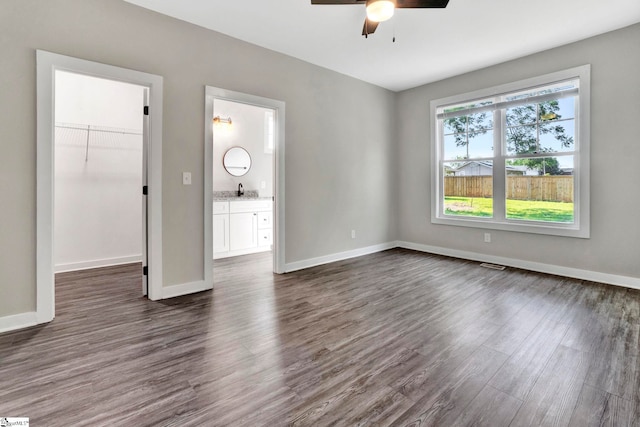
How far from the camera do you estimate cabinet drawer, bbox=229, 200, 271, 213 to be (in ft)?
16.7

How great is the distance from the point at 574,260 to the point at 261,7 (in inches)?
185

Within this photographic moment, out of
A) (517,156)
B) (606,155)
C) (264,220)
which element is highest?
(517,156)

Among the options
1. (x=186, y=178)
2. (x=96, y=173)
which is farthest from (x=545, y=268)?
(x=96, y=173)

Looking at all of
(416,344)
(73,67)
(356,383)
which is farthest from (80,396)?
(73,67)

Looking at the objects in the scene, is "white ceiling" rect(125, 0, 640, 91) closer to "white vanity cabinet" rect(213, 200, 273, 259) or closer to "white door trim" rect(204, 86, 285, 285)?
"white door trim" rect(204, 86, 285, 285)

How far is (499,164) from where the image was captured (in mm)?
4531

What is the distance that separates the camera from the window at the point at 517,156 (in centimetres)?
385

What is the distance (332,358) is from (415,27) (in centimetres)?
344

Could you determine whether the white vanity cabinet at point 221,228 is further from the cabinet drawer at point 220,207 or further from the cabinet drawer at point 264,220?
the cabinet drawer at point 264,220

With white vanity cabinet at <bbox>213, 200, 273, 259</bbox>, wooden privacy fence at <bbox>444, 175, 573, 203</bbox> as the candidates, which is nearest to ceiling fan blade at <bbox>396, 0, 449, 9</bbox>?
wooden privacy fence at <bbox>444, 175, 573, 203</bbox>

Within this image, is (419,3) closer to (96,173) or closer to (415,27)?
(415,27)

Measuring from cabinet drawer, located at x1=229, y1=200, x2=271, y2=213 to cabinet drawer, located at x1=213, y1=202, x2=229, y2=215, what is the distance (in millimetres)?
74

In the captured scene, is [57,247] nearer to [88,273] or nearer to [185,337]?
[88,273]

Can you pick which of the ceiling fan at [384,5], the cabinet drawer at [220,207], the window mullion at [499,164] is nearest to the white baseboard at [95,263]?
the cabinet drawer at [220,207]
